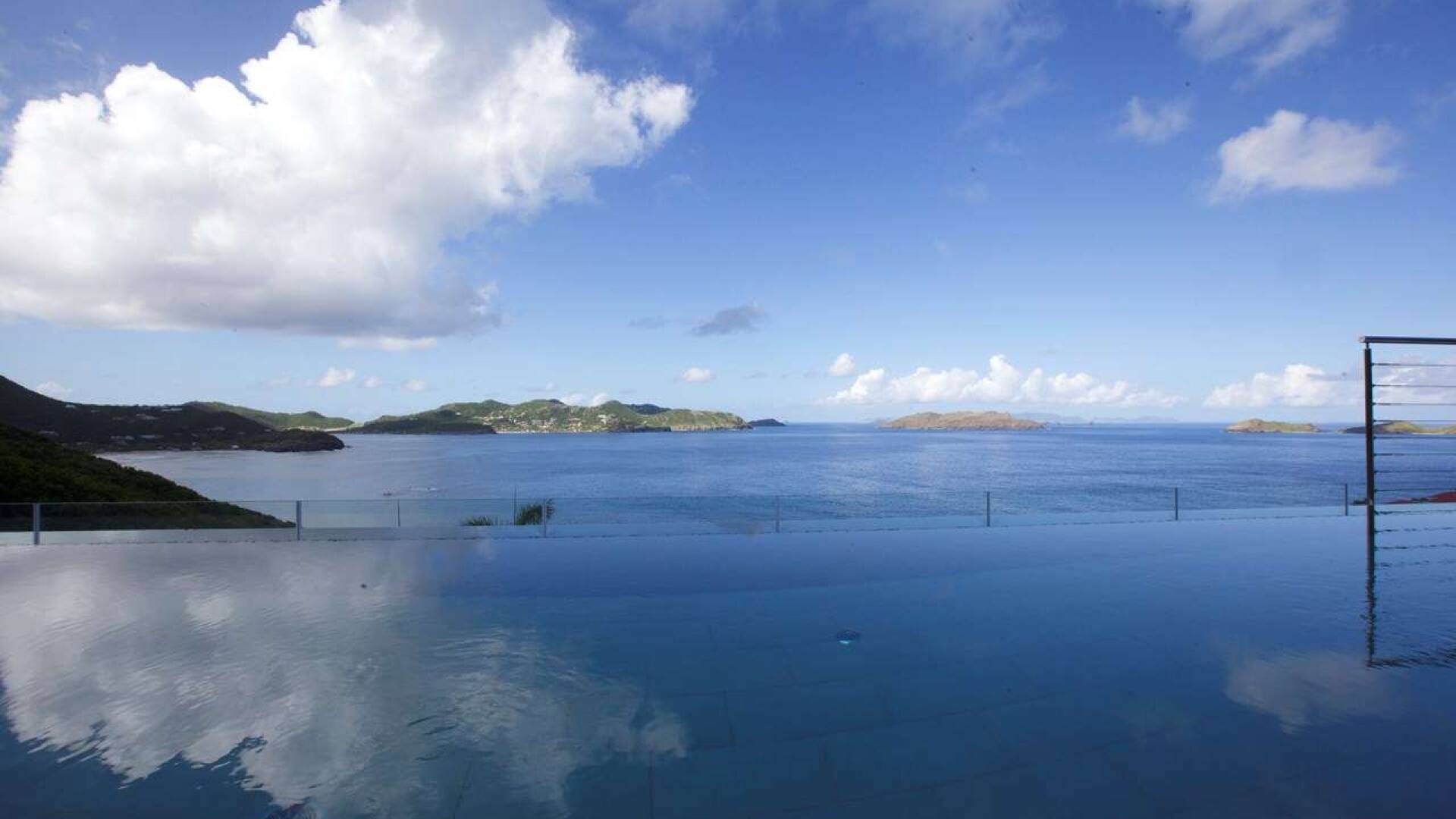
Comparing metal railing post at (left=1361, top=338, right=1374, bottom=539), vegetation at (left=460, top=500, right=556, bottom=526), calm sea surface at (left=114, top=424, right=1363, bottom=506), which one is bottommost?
calm sea surface at (left=114, top=424, right=1363, bottom=506)

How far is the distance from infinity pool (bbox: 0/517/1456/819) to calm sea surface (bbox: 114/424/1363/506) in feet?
56.8

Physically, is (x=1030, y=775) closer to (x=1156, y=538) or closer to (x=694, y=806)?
(x=694, y=806)

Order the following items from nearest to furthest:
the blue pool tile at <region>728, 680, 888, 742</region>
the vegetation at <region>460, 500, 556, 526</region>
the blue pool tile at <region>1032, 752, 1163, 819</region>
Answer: the blue pool tile at <region>1032, 752, 1163, 819</region> → the blue pool tile at <region>728, 680, 888, 742</region> → the vegetation at <region>460, 500, 556, 526</region>

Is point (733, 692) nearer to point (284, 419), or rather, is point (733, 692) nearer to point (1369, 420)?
point (1369, 420)

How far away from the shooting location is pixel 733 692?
443cm

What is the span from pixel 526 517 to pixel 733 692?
864cm

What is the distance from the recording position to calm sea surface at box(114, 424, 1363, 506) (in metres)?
43.4

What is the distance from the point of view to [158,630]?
584cm

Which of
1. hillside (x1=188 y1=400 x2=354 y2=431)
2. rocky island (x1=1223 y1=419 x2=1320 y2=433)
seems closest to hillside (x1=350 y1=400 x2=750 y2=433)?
hillside (x1=188 y1=400 x2=354 y2=431)

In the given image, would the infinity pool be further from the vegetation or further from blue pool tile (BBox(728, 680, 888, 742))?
the vegetation

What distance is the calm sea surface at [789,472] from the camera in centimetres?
4344

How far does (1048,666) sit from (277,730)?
16.6 feet

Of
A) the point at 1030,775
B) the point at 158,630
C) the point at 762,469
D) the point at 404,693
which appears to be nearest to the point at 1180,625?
the point at 1030,775

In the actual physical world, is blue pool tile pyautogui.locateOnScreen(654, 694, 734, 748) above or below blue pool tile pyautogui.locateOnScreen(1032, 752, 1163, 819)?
below
